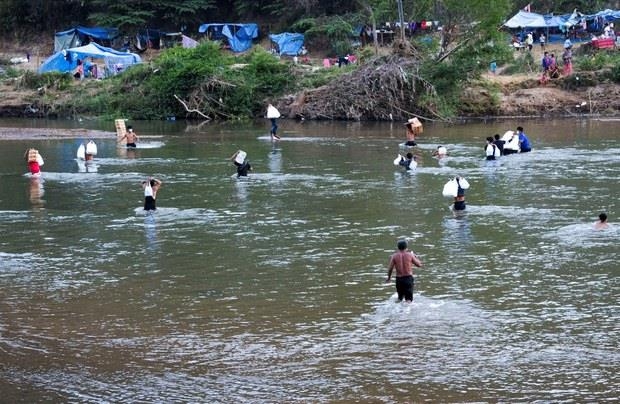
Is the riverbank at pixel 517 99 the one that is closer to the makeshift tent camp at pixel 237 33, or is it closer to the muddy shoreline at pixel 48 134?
the muddy shoreline at pixel 48 134

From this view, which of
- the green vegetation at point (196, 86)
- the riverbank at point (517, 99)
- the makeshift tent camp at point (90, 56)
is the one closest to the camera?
the riverbank at point (517, 99)

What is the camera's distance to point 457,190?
29.7 m

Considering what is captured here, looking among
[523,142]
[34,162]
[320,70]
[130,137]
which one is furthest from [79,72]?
[523,142]

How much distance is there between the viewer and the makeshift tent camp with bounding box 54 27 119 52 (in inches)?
3145

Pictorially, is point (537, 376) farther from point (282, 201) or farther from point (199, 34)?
point (199, 34)

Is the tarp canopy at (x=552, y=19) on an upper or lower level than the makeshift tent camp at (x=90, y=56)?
A: upper

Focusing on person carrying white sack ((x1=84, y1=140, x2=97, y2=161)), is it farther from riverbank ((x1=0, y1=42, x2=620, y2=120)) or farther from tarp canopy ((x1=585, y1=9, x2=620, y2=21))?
tarp canopy ((x1=585, y1=9, x2=620, y2=21))

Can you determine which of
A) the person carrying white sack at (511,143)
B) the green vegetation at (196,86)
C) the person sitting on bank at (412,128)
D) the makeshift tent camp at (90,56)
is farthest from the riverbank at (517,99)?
the person carrying white sack at (511,143)

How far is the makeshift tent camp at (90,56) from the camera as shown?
7275 cm

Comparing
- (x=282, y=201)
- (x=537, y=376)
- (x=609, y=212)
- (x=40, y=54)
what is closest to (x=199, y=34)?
(x=40, y=54)

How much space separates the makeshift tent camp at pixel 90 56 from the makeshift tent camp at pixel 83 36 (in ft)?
21.0

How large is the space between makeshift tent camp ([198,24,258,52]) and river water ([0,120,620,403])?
39.4 m

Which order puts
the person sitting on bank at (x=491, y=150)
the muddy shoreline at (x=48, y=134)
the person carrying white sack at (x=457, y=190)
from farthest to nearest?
the muddy shoreline at (x=48, y=134) < the person sitting on bank at (x=491, y=150) < the person carrying white sack at (x=457, y=190)

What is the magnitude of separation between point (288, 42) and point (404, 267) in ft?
187
